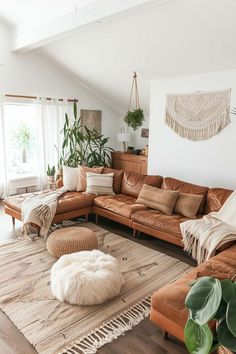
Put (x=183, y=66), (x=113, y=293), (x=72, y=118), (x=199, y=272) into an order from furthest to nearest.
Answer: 1. (x=72, y=118)
2. (x=183, y=66)
3. (x=113, y=293)
4. (x=199, y=272)

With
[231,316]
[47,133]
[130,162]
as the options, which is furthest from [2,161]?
[231,316]

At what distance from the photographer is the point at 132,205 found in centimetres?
416

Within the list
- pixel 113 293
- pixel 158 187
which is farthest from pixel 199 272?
pixel 158 187

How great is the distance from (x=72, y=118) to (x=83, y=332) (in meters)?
4.92

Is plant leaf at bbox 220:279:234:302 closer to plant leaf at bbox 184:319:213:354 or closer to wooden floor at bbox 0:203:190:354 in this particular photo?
plant leaf at bbox 184:319:213:354

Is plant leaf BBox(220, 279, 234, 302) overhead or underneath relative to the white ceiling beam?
underneath

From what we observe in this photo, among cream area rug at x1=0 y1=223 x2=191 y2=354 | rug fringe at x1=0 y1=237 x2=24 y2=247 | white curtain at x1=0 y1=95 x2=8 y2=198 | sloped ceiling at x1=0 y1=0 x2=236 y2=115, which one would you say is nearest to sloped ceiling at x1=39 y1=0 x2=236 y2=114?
sloped ceiling at x1=0 y1=0 x2=236 y2=115

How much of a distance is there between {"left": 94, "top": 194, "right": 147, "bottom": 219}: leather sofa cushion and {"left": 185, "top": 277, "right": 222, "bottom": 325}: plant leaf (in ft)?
9.28

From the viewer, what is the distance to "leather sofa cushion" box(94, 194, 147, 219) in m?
4.05

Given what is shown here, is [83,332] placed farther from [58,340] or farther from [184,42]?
[184,42]

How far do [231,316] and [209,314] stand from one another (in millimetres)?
76

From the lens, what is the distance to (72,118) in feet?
21.1

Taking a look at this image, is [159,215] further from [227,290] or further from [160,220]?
[227,290]

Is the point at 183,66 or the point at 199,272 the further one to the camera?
the point at 183,66
